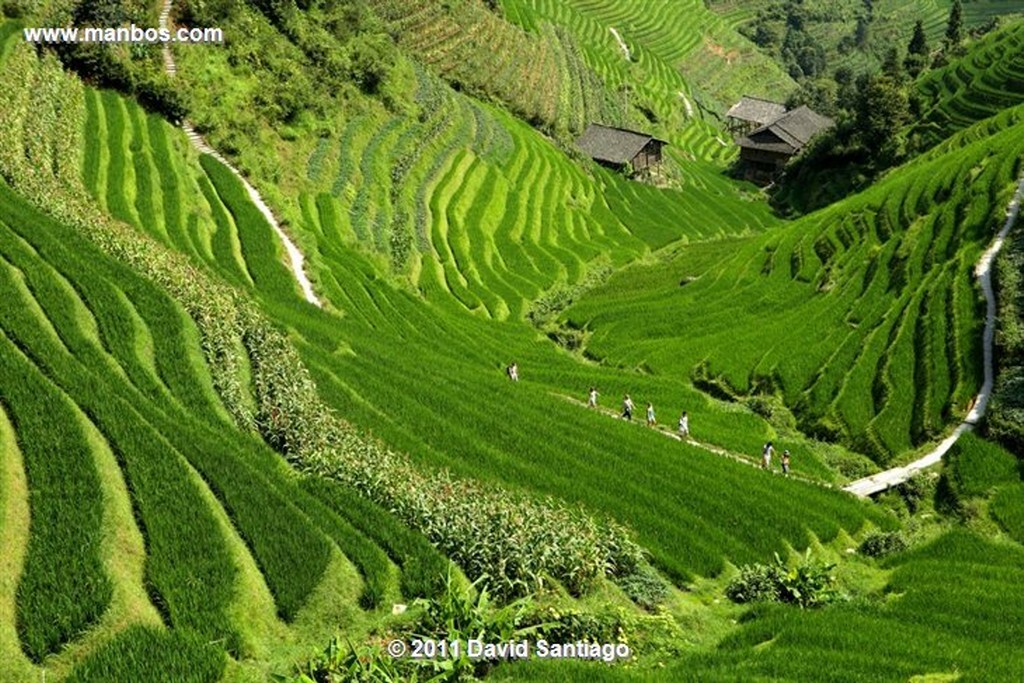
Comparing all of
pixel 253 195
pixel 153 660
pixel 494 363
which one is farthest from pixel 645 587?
pixel 253 195

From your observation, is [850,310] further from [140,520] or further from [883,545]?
[140,520]

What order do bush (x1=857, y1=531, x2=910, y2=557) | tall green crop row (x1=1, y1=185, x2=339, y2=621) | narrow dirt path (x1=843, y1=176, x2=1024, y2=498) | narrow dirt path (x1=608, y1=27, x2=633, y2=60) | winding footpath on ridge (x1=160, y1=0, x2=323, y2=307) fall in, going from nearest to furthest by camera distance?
tall green crop row (x1=1, y1=185, x2=339, y2=621), bush (x1=857, y1=531, x2=910, y2=557), narrow dirt path (x1=843, y1=176, x2=1024, y2=498), winding footpath on ridge (x1=160, y1=0, x2=323, y2=307), narrow dirt path (x1=608, y1=27, x2=633, y2=60)

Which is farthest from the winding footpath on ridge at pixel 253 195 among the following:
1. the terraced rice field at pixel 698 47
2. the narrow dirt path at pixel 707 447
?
the terraced rice field at pixel 698 47

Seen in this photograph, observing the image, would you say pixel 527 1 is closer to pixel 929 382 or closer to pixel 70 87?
pixel 70 87

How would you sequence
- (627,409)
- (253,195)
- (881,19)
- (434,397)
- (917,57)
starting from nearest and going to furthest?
(434,397) → (627,409) → (253,195) → (917,57) → (881,19)

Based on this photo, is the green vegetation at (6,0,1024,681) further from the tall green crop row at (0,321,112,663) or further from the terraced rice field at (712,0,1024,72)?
the terraced rice field at (712,0,1024,72)

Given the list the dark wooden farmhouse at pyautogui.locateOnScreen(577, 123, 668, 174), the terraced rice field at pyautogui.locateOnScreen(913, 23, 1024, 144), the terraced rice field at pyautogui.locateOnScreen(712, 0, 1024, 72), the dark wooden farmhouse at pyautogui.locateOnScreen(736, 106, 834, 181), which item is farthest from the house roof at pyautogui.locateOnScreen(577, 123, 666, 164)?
the terraced rice field at pyautogui.locateOnScreen(712, 0, 1024, 72)
